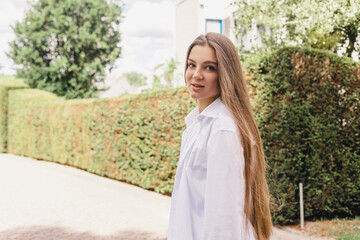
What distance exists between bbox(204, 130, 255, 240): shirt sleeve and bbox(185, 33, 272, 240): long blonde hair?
14cm

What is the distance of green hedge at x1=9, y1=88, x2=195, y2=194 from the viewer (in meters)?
9.55

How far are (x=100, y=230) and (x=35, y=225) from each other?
4.42 ft

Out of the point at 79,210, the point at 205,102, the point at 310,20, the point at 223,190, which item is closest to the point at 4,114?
the point at 79,210

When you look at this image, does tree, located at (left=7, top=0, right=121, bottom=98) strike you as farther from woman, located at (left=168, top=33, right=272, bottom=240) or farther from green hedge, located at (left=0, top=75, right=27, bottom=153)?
woman, located at (left=168, top=33, right=272, bottom=240)

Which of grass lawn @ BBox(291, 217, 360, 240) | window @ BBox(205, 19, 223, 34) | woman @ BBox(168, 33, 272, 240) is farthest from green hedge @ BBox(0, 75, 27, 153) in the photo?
woman @ BBox(168, 33, 272, 240)

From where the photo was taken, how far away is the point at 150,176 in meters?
10.3

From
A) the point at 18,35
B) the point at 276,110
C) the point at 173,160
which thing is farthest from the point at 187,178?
the point at 18,35

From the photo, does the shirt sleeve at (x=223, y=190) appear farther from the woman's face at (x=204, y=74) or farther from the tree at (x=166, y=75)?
the tree at (x=166, y=75)

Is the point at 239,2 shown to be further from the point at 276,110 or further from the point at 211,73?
the point at 211,73

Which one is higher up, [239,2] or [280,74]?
[239,2]

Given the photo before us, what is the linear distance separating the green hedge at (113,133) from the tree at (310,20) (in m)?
3.87

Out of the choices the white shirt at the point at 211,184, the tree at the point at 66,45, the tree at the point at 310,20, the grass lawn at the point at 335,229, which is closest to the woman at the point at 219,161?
the white shirt at the point at 211,184

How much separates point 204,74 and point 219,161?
19.4 inches

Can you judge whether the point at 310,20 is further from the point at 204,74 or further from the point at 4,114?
the point at 4,114
